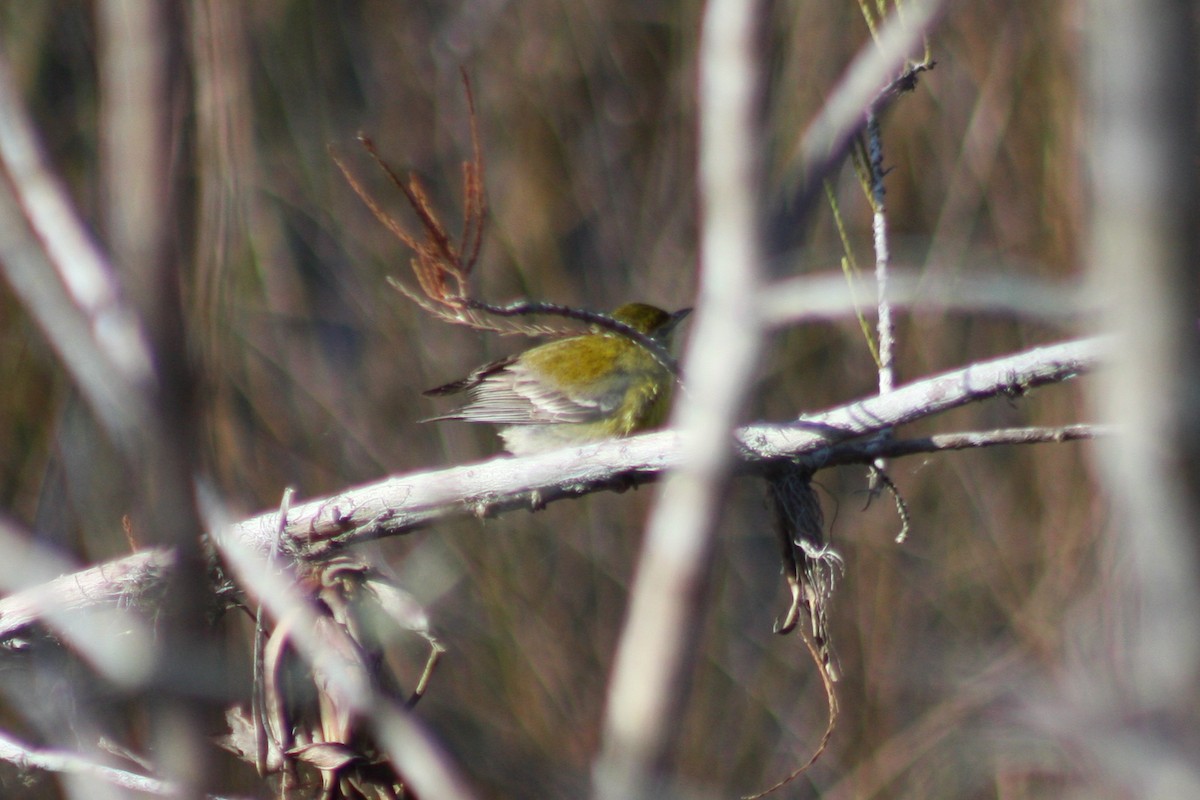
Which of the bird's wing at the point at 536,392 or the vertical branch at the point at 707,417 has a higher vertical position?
the bird's wing at the point at 536,392

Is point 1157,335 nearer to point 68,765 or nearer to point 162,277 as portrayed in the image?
point 162,277

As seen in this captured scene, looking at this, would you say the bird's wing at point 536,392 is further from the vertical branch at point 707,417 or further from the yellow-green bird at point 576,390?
the vertical branch at point 707,417

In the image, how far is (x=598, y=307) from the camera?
298 inches

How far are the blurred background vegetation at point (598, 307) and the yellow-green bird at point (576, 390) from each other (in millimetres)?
1978

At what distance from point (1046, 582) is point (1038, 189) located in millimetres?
2426

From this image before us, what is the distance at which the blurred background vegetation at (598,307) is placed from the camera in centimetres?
656

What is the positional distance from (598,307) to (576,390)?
9.78 ft

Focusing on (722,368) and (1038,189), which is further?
(1038,189)

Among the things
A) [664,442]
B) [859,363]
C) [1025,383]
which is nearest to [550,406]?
[664,442]

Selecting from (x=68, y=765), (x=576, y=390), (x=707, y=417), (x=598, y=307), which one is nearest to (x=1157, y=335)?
(x=707, y=417)

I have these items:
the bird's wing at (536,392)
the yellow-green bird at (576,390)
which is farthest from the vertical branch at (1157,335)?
the bird's wing at (536,392)

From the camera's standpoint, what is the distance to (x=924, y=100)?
7.14 metres

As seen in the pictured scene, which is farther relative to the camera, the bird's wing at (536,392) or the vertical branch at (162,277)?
the bird's wing at (536,392)

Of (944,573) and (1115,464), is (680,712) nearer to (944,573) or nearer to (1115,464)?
(1115,464)
